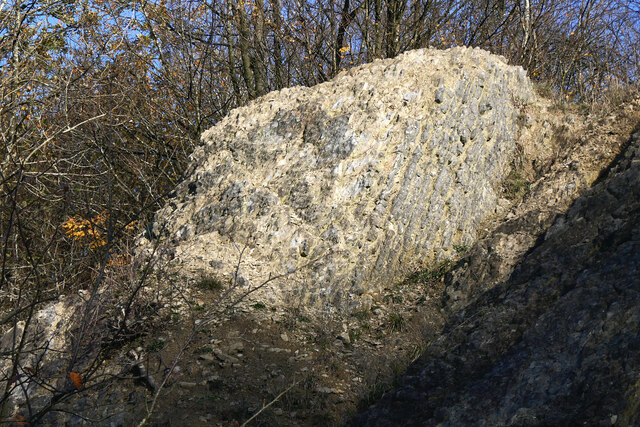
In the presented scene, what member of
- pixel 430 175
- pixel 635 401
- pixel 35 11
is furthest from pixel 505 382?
pixel 35 11

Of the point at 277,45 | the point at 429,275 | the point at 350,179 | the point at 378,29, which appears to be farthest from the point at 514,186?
the point at 277,45

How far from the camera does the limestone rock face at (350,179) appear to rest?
22.9 feet

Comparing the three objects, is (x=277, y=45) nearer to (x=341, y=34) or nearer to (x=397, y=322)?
(x=341, y=34)

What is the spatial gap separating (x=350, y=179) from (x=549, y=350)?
13.8 ft

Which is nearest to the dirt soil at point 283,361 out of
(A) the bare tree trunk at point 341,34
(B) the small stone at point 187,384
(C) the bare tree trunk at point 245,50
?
(B) the small stone at point 187,384

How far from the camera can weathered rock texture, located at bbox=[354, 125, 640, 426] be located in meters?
3.14

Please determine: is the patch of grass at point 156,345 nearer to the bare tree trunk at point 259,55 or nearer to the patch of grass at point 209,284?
the patch of grass at point 209,284

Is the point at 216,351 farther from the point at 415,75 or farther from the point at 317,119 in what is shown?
the point at 415,75

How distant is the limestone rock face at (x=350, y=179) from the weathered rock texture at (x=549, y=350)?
1.98m

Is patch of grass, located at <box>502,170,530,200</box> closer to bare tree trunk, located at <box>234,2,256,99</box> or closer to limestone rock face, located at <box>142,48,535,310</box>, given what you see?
limestone rock face, located at <box>142,48,535,310</box>


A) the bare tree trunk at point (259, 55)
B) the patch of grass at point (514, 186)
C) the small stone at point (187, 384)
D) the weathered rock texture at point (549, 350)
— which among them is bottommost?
the small stone at point (187, 384)

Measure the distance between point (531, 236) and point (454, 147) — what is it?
193 centimetres

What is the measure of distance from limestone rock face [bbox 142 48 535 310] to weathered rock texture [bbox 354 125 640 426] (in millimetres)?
1981

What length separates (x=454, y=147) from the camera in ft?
26.3
